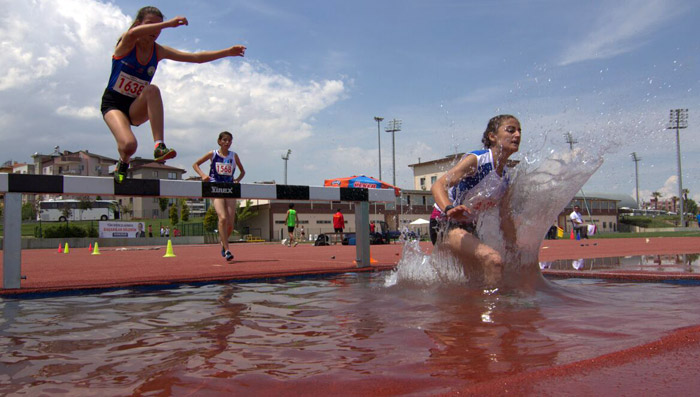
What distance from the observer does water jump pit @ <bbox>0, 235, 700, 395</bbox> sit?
1.73 metres

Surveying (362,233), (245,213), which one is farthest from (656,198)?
(362,233)

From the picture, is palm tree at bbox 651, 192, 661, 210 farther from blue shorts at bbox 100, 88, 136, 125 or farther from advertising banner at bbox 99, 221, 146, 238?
blue shorts at bbox 100, 88, 136, 125

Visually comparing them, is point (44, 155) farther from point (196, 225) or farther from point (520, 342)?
point (520, 342)

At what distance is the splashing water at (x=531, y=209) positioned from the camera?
168 inches

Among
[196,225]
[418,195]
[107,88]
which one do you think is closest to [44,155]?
[196,225]

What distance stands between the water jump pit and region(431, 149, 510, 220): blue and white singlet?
2.76 ft

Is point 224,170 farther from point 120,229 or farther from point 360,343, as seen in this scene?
point 120,229

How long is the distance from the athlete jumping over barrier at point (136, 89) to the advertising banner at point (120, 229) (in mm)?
37746

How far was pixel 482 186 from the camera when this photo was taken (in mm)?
4387

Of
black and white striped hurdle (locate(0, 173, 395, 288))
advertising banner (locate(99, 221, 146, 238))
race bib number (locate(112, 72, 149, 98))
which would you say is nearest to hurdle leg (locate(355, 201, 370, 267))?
black and white striped hurdle (locate(0, 173, 395, 288))

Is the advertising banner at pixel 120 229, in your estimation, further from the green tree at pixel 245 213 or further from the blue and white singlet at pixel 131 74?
the blue and white singlet at pixel 131 74

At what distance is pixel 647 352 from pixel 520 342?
514mm

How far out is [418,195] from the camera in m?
62.0

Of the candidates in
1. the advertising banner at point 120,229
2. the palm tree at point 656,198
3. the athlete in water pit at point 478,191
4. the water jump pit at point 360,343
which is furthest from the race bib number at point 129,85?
the palm tree at point 656,198
